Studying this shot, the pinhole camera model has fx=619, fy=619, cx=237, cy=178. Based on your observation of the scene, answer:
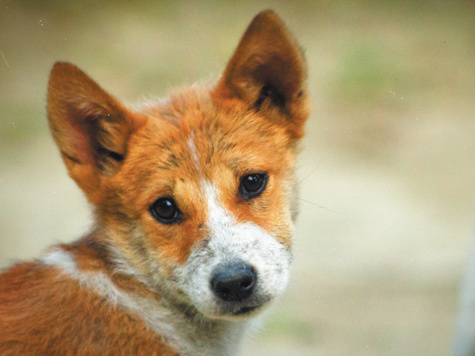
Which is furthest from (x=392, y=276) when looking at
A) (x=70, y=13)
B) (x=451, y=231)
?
(x=70, y=13)

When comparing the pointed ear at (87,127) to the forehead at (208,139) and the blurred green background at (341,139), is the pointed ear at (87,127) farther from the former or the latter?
the blurred green background at (341,139)

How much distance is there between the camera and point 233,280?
368 cm

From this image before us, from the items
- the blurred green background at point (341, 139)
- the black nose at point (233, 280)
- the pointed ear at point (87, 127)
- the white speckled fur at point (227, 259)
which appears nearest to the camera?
the black nose at point (233, 280)

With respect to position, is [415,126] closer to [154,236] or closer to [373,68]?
[373,68]

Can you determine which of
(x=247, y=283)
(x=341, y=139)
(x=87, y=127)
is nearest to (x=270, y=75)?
(x=87, y=127)

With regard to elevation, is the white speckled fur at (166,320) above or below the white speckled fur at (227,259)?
below

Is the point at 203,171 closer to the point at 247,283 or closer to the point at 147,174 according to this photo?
the point at 147,174

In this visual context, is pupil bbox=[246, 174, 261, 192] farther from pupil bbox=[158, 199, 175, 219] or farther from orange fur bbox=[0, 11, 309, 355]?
pupil bbox=[158, 199, 175, 219]

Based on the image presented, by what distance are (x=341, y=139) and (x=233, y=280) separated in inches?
270

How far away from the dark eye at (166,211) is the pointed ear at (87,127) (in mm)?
433

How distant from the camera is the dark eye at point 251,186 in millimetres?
4145

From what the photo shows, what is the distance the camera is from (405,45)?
32.2 ft

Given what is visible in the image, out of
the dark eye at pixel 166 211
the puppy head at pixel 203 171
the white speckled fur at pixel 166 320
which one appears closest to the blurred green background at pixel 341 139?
the white speckled fur at pixel 166 320

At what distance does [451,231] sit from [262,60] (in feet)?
18.8
